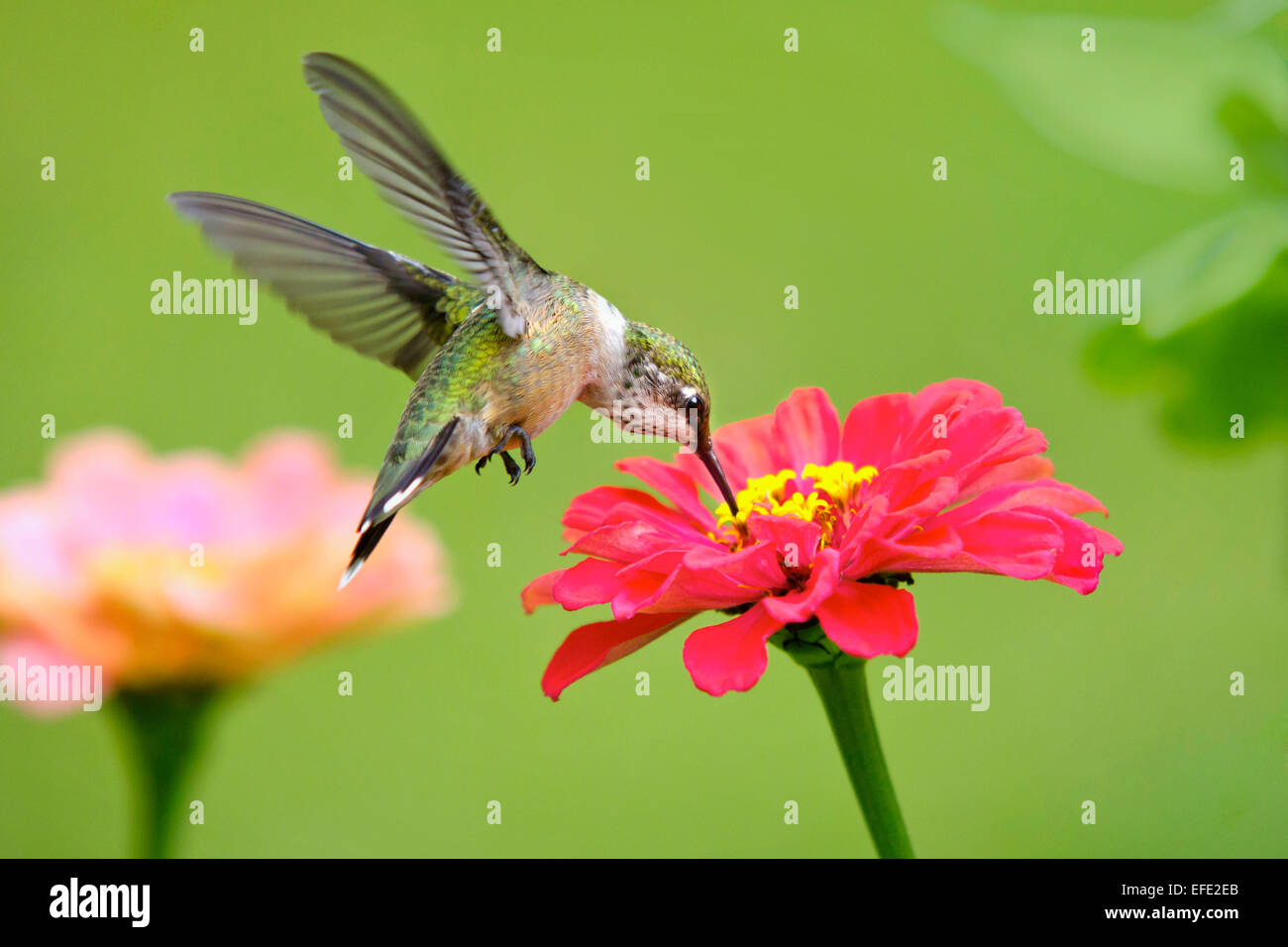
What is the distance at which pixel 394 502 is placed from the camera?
19.4 inches

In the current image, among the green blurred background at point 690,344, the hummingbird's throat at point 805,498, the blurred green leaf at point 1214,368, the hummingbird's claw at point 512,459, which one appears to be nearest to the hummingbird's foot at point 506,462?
the hummingbird's claw at point 512,459

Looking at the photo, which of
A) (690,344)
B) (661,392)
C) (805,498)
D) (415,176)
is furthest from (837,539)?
(690,344)

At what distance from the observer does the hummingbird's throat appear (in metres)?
0.48

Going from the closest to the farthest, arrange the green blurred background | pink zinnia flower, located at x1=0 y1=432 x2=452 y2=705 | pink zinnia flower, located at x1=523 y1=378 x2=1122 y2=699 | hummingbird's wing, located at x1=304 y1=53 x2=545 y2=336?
pink zinnia flower, located at x1=523 y1=378 x2=1122 y2=699, hummingbird's wing, located at x1=304 y1=53 x2=545 y2=336, pink zinnia flower, located at x1=0 y1=432 x2=452 y2=705, the green blurred background

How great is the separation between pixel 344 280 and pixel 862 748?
0.35 m

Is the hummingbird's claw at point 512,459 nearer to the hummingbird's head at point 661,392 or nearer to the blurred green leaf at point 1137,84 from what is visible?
the hummingbird's head at point 661,392

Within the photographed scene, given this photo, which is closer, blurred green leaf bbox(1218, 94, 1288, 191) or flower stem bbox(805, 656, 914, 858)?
flower stem bbox(805, 656, 914, 858)

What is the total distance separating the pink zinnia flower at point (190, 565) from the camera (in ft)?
2.04

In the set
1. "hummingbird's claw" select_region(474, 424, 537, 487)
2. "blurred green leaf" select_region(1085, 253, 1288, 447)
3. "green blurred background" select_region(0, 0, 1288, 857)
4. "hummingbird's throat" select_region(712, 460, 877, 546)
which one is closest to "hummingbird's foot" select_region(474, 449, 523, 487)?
"hummingbird's claw" select_region(474, 424, 537, 487)

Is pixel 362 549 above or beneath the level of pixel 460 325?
beneath

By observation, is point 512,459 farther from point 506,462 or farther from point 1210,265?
point 1210,265

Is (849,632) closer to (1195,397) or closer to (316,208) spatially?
(1195,397)

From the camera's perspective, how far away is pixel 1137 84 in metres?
0.56

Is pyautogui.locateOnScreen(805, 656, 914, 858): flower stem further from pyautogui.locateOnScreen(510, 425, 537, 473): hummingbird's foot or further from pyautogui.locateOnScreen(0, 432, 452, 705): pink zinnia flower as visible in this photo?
pyautogui.locateOnScreen(0, 432, 452, 705): pink zinnia flower
